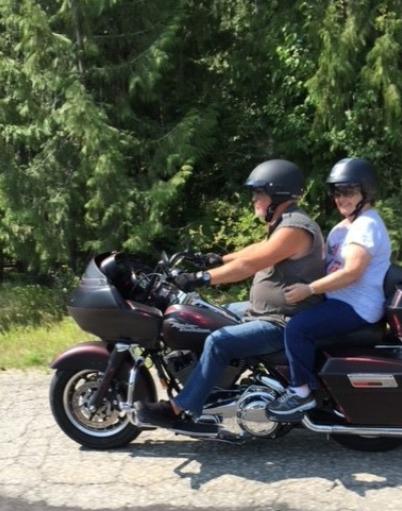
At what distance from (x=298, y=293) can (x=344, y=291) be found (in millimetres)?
372

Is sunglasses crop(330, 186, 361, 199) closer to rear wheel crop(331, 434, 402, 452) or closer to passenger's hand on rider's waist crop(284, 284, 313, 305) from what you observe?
passenger's hand on rider's waist crop(284, 284, 313, 305)

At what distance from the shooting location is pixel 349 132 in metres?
8.66

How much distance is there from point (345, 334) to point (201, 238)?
5379mm

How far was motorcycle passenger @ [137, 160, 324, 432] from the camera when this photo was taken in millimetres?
4469

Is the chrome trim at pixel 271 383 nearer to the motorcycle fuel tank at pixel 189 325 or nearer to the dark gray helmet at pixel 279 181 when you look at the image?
the motorcycle fuel tank at pixel 189 325

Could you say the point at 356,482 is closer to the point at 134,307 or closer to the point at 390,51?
the point at 134,307

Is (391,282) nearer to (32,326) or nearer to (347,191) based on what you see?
(347,191)

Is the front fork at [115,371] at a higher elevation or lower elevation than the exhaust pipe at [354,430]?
higher

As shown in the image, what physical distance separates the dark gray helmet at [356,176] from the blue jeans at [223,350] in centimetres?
94

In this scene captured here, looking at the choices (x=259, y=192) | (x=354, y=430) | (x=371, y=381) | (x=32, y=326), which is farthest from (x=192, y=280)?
(x=32, y=326)

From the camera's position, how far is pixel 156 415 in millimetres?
4711

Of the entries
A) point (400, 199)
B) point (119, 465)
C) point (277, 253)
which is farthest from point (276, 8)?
point (119, 465)

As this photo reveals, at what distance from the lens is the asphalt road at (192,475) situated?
13.6 ft

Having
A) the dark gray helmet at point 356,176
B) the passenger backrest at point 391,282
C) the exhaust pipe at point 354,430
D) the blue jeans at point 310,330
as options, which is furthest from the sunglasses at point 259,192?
the exhaust pipe at point 354,430
